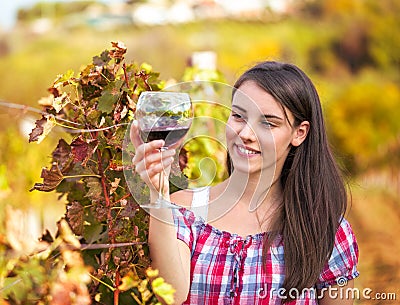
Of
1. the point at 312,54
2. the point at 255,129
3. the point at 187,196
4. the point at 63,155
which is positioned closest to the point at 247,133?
the point at 255,129

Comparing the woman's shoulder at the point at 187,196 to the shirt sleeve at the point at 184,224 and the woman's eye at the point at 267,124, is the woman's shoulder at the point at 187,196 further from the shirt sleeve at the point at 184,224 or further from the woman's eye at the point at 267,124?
the woman's eye at the point at 267,124

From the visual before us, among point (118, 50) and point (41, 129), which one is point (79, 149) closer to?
point (41, 129)

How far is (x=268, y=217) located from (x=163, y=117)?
0.53 meters

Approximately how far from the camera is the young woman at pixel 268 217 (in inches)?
61.3

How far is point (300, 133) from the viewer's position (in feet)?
5.55

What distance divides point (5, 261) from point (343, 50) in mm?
8923

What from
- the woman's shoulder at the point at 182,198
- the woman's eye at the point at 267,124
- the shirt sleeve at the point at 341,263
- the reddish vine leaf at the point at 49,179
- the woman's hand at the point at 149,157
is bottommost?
the shirt sleeve at the point at 341,263

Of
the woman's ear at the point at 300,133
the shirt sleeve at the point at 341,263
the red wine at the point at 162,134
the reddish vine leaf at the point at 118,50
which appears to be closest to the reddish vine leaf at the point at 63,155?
the reddish vine leaf at the point at 118,50

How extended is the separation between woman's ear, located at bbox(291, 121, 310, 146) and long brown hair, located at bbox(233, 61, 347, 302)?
0.04 feet

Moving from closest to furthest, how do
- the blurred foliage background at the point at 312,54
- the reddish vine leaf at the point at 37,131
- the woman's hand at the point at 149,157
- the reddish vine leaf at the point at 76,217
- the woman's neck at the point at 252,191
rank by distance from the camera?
the woman's hand at the point at 149,157 < the reddish vine leaf at the point at 37,131 < the reddish vine leaf at the point at 76,217 < the woman's neck at the point at 252,191 < the blurred foliage background at the point at 312,54

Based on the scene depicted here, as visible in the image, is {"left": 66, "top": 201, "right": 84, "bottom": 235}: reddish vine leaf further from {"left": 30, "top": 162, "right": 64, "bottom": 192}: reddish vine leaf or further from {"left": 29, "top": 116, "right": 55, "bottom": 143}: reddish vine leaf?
{"left": 29, "top": 116, "right": 55, "bottom": 143}: reddish vine leaf

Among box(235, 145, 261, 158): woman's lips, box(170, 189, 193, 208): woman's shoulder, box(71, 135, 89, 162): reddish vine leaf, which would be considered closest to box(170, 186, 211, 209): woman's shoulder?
box(170, 189, 193, 208): woman's shoulder

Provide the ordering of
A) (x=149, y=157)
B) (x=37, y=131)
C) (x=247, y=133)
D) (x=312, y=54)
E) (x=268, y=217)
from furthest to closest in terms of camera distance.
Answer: (x=312, y=54) < (x=268, y=217) < (x=247, y=133) < (x=37, y=131) < (x=149, y=157)

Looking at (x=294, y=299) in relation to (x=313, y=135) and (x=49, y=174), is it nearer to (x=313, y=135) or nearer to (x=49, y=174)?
(x=313, y=135)
